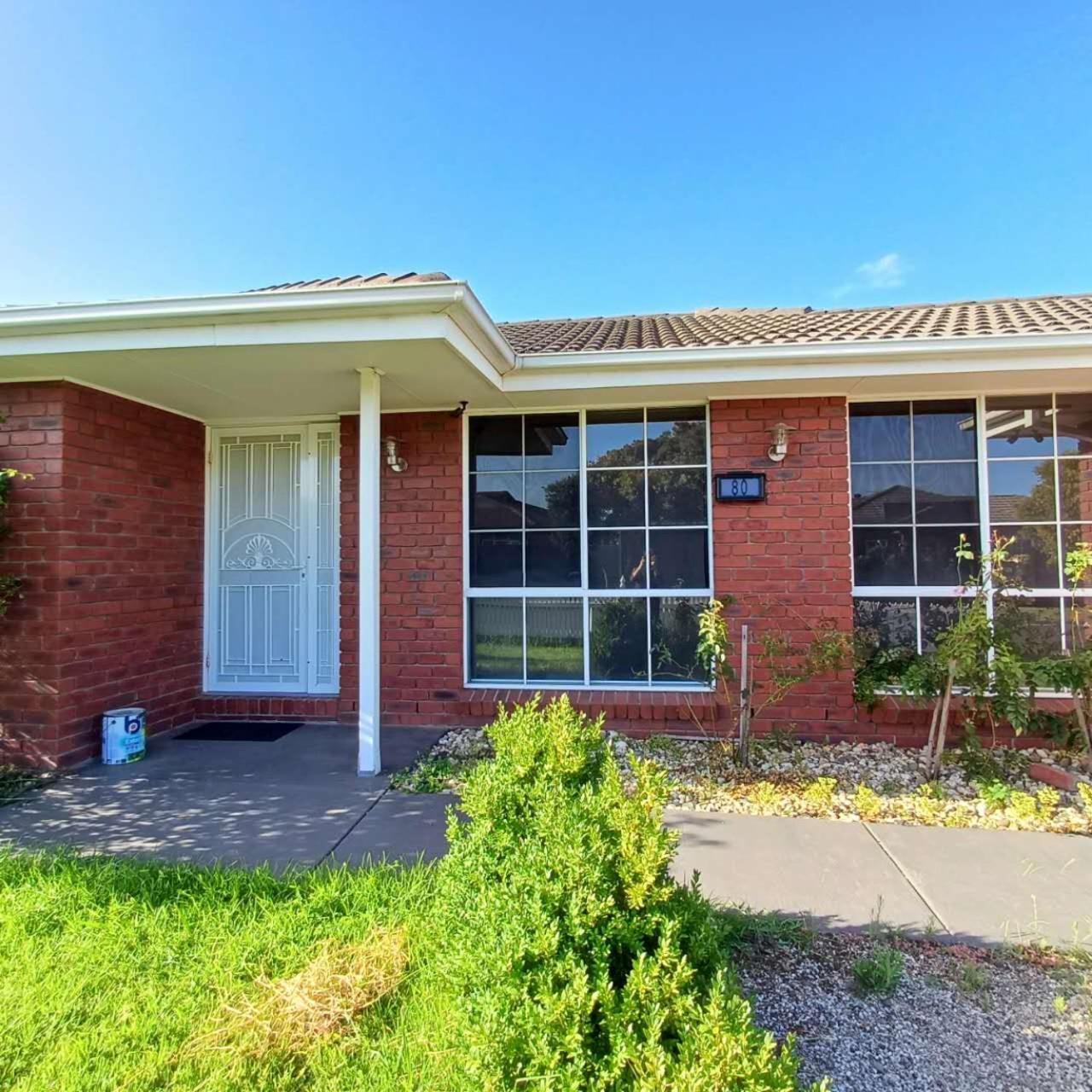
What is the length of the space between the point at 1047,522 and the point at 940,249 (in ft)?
19.8

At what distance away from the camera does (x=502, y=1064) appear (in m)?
1.47

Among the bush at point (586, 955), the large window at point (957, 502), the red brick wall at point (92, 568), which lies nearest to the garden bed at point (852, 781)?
the large window at point (957, 502)

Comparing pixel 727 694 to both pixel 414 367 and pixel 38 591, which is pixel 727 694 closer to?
pixel 414 367

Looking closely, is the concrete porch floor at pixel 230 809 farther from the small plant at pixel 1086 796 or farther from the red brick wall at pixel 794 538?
the small plant at pixel 1086 796

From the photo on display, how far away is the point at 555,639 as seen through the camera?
19.2 feet

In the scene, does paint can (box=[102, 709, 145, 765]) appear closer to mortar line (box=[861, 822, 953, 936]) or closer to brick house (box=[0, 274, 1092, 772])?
brick house (box=[0, 274, 1092, 772])

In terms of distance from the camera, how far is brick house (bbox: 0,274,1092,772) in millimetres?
4688

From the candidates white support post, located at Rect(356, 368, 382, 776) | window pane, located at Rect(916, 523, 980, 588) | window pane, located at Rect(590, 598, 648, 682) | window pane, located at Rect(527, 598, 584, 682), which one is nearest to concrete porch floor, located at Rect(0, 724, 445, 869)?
white support post, located at Rect(356, 368, 382, 776)

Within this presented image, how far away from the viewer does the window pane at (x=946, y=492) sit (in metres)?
5.41

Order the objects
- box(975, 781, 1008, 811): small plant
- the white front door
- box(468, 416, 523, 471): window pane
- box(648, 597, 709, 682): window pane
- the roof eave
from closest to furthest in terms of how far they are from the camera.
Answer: box(975, 781, 1008, 811): small plant → the roof eave → box(648, 597, 709, 682): window pane → box(468, 416, 523, 471): window pane → the white front door

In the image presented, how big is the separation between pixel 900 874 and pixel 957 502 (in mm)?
3553

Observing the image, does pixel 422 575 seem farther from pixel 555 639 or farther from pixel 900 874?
pixel 900 874

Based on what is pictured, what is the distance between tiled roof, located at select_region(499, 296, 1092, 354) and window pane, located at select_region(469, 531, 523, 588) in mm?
1760

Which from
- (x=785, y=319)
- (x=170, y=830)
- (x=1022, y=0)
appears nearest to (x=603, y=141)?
(x=785, y=319)
